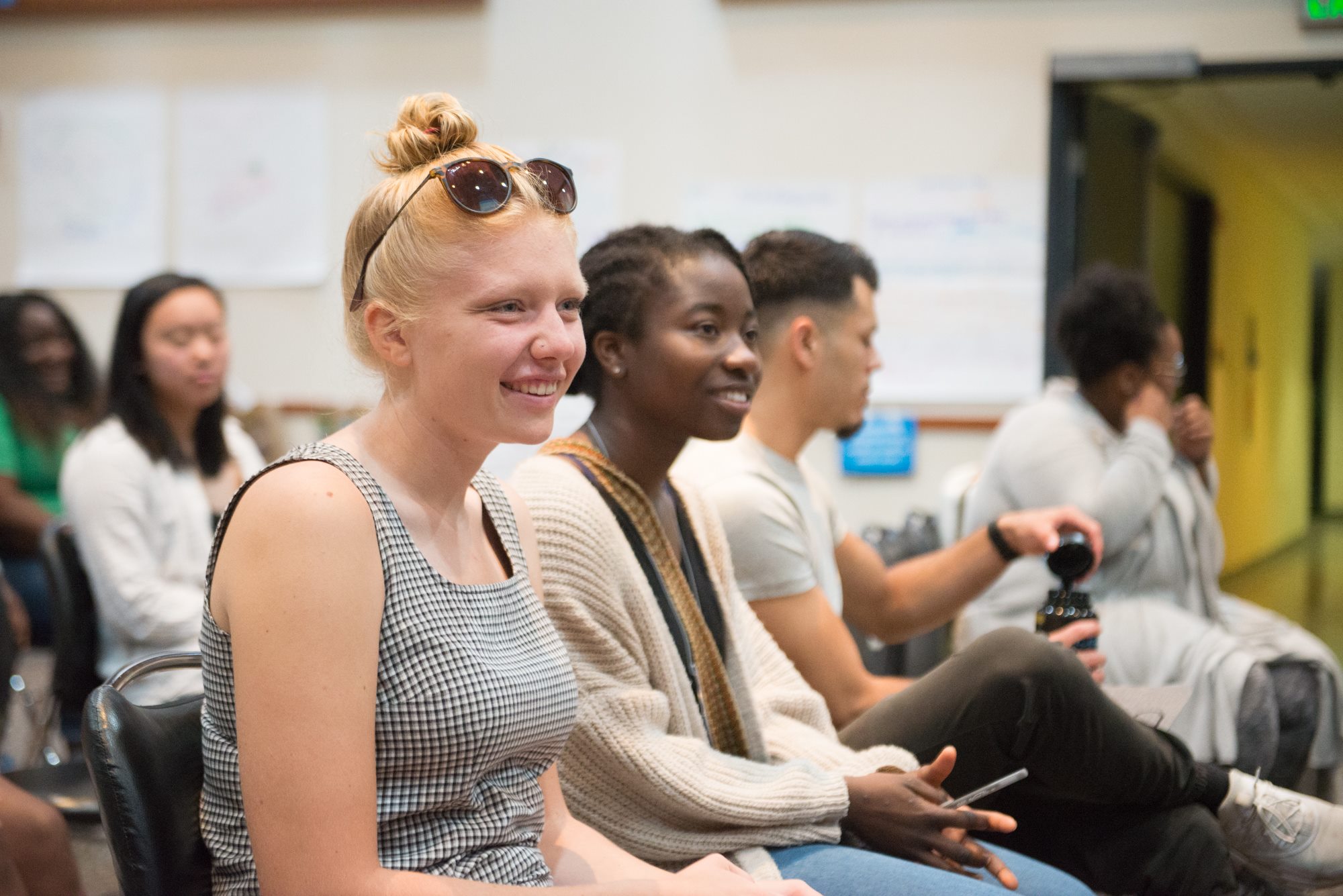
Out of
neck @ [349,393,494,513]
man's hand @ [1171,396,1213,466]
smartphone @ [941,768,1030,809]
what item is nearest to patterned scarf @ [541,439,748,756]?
smartphone @ [941,768,1030,809]

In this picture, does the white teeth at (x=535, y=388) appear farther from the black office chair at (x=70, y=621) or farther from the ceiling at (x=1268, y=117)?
the ceiling at (x=1268, y=117)

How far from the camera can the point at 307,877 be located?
3.44ft

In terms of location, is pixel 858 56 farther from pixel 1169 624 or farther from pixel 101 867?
pixel 101 867

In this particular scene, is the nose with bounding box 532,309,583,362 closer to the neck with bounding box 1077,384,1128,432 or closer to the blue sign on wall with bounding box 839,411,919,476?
the neck with bounding box 1077,384,1128,432

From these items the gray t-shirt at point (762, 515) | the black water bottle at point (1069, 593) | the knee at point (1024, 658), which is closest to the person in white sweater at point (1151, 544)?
the black water bottle at point (1069, 593)

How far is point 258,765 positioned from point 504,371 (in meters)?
0.40

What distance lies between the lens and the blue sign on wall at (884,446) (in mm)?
4617

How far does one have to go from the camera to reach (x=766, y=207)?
4.71 metres

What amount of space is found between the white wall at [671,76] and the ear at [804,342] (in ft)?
7.82

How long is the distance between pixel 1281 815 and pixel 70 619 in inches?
90.0

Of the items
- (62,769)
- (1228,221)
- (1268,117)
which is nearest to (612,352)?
(62,769)

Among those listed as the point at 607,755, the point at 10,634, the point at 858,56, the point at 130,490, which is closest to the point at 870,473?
Answer: the point at 858,56

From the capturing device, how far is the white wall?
4.52 m

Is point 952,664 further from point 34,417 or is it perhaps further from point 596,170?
point 596,170
